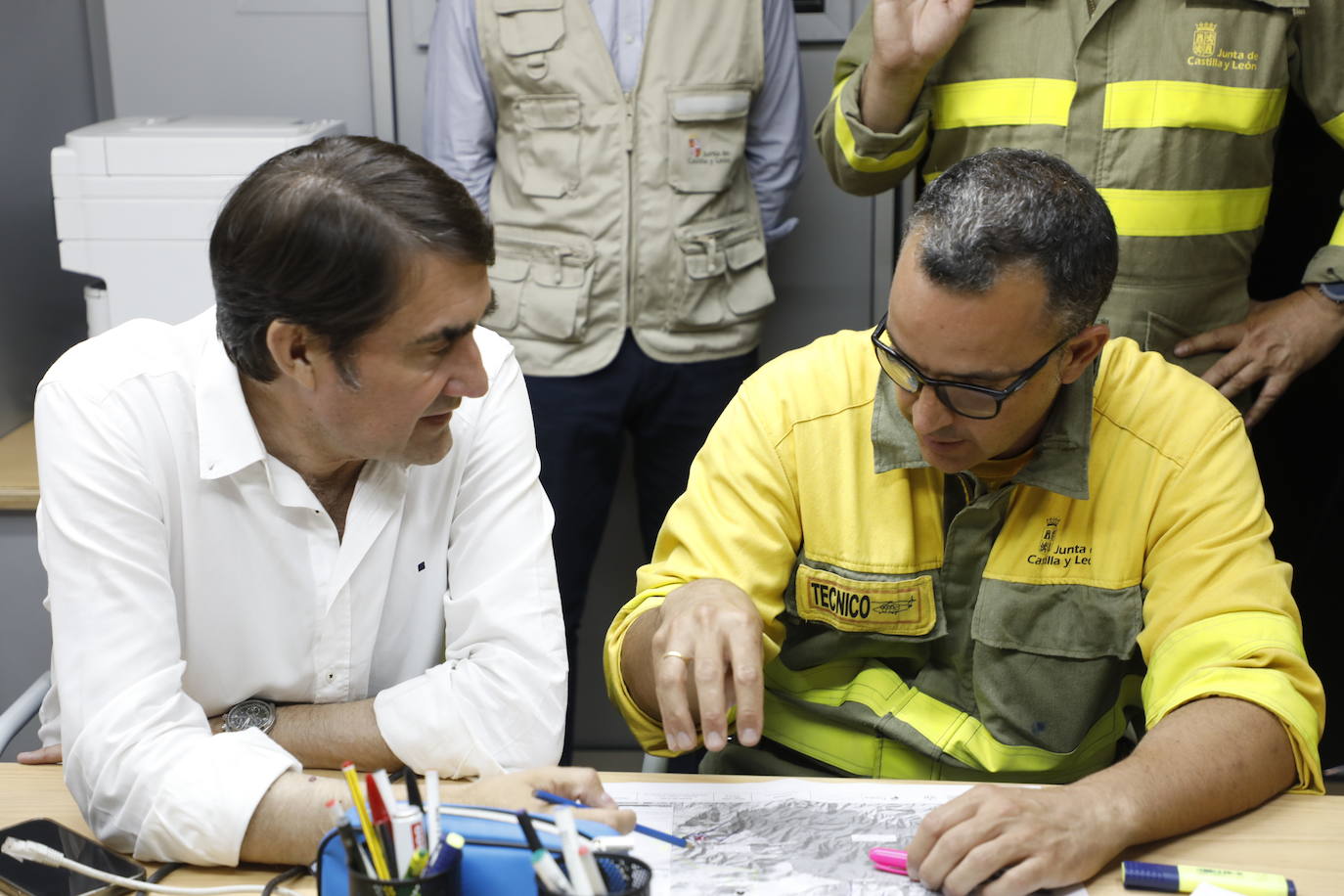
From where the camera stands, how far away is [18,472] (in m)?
2.40

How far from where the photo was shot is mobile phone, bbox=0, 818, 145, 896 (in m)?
1.12

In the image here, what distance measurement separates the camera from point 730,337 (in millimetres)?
2701

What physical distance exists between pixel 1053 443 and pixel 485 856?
81cm

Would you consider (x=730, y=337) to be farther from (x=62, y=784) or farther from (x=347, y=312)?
(x=62, y=784)

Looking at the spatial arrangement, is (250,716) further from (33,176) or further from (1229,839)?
(33,176)

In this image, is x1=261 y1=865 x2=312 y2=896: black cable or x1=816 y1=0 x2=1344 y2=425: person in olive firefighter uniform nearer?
x1=261 y1=865 x2=312 y2=896: black cable

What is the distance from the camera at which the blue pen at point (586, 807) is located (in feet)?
3.78

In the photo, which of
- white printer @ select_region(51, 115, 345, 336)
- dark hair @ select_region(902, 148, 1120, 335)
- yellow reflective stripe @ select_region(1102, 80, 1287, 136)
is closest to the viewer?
dark hair @ select_region(902, 148, 1120, 335)

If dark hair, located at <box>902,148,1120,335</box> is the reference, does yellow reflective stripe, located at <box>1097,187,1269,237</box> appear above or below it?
below

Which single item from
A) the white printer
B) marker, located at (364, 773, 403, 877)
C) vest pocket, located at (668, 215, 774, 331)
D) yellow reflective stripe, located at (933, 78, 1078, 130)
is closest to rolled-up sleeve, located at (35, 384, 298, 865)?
marker, located at (364, 773, 403, 877)

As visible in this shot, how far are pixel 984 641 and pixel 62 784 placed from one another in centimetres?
100

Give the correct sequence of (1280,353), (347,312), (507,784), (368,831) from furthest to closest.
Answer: (1280,353), (347,312), (507,784), (368,831)

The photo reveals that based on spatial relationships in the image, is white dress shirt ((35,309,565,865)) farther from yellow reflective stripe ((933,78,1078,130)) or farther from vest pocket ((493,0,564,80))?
vest pocket ((493,0,564,80))

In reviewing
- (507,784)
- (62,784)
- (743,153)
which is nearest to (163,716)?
(62,784)
